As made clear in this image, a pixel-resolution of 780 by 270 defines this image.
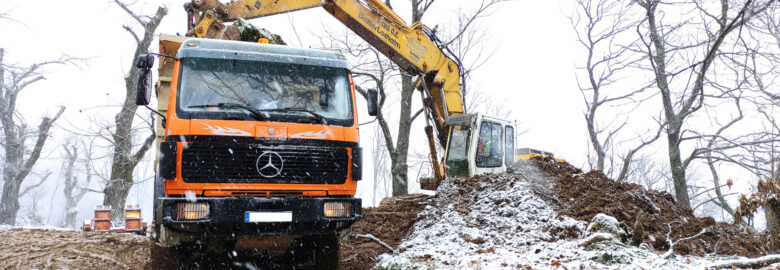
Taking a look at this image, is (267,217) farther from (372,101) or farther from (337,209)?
(372,101)

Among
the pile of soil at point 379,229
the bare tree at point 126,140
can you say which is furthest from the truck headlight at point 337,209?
the bare tree at point 126,140

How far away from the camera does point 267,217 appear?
5113mm

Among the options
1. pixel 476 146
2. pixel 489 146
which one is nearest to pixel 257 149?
pixel 476 146

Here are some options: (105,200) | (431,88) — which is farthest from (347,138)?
(105,200)

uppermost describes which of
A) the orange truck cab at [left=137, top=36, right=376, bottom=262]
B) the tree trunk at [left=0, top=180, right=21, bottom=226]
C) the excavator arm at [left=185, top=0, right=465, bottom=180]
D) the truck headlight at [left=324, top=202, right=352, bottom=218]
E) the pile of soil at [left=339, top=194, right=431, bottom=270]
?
the excavator arm at [left=185, top=0, right=465, bottom=180]

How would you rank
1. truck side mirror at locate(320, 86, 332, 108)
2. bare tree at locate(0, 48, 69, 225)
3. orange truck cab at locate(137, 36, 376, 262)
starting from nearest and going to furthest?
orange truck cab at locate(137, 36, 376, 262) < truck side mirror at locate(320, 86, 332, 108) < bare tree at locate(0, 48, 69, 225)

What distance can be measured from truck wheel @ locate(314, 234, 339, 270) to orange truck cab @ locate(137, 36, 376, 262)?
620 mm

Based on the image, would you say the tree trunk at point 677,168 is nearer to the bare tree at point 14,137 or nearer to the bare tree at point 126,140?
the bare tree at point 126,140

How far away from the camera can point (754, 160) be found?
7.63m

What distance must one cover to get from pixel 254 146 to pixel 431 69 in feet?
20.8

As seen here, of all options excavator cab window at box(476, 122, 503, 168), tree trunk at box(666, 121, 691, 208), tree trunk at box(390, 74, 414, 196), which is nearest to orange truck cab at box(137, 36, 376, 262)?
excavator cab window at box(476, 122, 503, 168)

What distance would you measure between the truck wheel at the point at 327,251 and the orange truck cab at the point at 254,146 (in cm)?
62

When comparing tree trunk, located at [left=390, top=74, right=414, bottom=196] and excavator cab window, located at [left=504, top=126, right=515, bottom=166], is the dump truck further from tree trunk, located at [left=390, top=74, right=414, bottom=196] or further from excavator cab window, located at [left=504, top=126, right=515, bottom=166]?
tree trunk, located at [left=390, top=74, right=414, bottom=196]

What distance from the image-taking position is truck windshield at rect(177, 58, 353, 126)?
5277 millimetres
